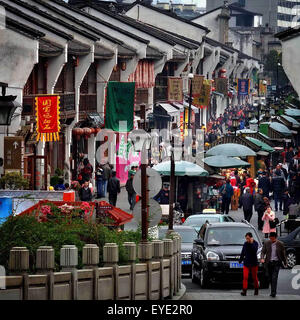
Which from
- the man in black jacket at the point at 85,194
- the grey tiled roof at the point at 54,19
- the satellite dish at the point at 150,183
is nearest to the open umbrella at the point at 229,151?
the grey tiled roof at the point at 54,19

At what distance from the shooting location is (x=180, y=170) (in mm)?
41188

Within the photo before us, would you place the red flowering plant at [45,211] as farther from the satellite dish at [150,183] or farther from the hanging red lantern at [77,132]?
the hanging red lantern at [77,132]

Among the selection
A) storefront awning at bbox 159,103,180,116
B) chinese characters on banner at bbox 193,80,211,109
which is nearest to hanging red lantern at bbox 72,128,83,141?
storefront awning at bbox 159,103,180,116

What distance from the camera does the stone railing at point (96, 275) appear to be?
1839 centimetres

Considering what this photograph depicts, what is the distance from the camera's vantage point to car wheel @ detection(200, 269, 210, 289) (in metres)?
27.6

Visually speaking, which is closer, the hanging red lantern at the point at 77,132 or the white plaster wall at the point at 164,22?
the hanging red lantern at the point at 77,132

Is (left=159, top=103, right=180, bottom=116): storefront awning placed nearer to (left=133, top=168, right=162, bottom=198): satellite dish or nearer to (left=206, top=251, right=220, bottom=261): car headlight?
(left=206, top=251, right=220, bottom=261): car headlight

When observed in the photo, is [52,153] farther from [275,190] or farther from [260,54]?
[260,54]

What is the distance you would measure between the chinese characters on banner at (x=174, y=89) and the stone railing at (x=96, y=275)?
48.0 m

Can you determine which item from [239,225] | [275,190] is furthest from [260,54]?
[239,225]

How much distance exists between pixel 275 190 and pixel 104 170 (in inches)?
263

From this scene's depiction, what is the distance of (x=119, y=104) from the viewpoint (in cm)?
5366

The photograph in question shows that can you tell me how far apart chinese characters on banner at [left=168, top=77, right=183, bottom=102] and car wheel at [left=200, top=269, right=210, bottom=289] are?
1775 inches

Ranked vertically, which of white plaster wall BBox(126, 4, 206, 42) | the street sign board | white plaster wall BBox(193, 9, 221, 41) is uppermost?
white plaster wall BBox(193, 9, 221, 41)
